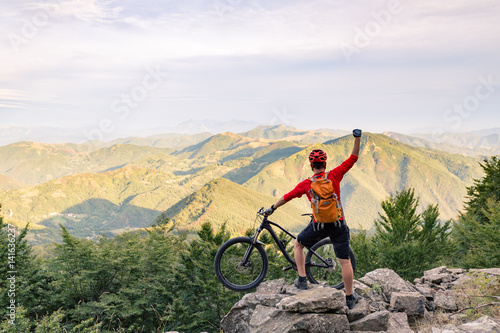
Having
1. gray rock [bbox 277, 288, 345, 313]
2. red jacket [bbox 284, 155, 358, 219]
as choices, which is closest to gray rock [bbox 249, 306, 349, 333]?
gray rock [bbox 277, 288, 345, 313]

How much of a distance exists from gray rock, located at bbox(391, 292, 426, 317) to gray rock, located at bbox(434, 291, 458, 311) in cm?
82

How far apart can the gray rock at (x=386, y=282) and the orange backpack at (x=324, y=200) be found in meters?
3.66

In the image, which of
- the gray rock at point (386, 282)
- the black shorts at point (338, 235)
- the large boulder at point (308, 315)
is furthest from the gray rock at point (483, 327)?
the gray rock at point (386, 282)

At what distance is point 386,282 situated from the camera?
8469 mm

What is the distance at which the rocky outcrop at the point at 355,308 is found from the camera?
613cm

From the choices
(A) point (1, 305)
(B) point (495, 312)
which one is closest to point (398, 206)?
(B) point (495, 312)

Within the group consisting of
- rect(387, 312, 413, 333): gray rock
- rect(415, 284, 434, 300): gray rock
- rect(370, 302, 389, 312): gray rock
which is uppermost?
rect(387, 312, 413, 333): gray rock

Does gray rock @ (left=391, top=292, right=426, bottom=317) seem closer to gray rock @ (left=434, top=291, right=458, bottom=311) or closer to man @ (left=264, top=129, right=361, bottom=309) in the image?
gray rock @ (left=434, top=291, right=458, bottom=311)

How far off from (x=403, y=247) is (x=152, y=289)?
18.9 m

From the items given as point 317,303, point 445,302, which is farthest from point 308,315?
point 445,302

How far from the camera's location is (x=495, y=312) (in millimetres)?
6742

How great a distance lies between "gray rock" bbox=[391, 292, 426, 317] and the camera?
740 cm

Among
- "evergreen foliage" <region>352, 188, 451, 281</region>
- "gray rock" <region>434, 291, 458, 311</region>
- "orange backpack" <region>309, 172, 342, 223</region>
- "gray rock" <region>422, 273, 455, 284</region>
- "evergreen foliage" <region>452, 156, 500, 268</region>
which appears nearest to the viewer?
"orange backpack" <region>309, 172, 342, 223</region>

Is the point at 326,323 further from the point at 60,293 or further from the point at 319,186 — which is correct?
the point at 60,293
